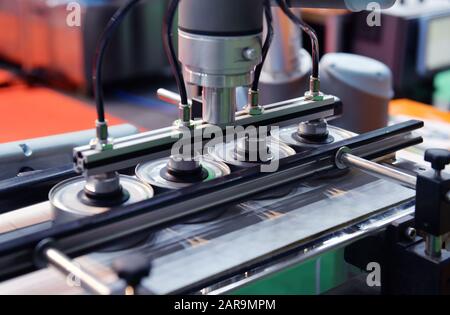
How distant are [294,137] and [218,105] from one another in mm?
190

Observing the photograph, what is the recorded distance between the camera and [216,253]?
0.71 m

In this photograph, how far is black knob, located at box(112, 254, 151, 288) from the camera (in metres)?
0.57

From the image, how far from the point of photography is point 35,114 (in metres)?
2.87

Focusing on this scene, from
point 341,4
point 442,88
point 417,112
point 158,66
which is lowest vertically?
point 158,66

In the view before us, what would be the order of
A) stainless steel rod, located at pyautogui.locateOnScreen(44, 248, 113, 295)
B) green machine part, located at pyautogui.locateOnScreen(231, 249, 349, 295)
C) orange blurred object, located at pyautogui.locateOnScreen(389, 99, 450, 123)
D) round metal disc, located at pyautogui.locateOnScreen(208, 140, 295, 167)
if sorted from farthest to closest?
orange blurred object, located at pyautogui.locateOnScreen(389, 99, 450, 123) → round metal disc, located at pyautogui.locateOnScreen(208, 140, 295, 167) → green machine part, located at pyautogui.locateOnScreen(231, 249, 349, 295) → stainless steel rod, located at pyautogui.locateOnScreen(44, 248, 113, 295)

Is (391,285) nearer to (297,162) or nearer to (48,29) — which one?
(297,162)

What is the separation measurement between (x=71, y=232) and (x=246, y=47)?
10.9 inches

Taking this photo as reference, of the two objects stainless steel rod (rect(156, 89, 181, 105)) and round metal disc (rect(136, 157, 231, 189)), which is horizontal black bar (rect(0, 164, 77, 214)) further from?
stainless steel rod (rect(156, 89, 181, 105))

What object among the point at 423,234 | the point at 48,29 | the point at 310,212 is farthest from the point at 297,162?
the point at 48,29

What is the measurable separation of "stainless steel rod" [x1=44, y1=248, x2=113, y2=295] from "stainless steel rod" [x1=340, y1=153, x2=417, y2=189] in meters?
0.36
